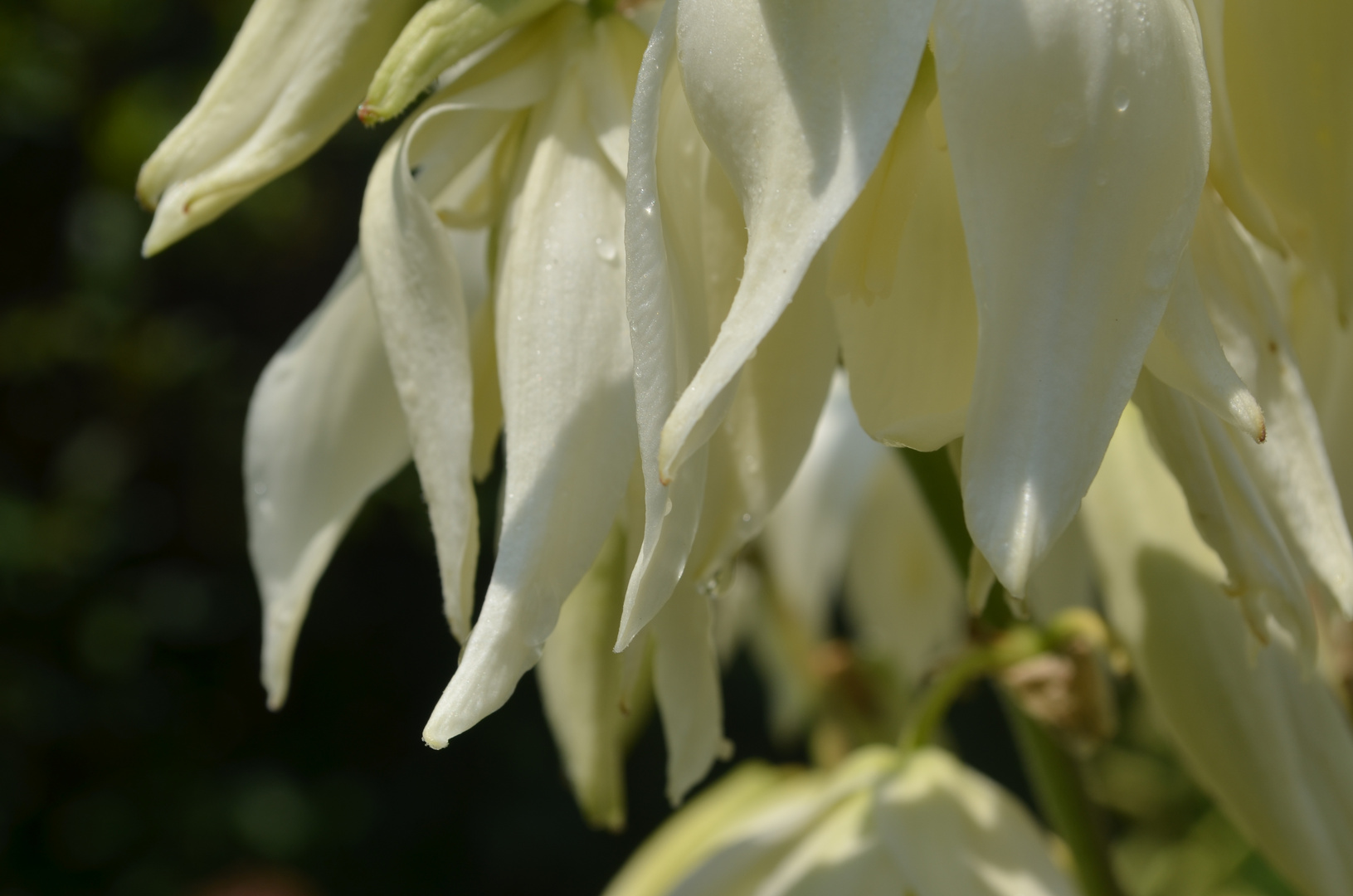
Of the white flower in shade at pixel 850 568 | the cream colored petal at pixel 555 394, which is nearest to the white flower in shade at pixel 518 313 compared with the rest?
the cream colored petal at pixel 555 394

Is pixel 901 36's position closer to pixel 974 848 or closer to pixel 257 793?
pixel 974 848

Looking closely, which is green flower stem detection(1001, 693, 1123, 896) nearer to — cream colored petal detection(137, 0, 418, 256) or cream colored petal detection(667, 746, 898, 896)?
cream colored petal detection(667, 746, 898, 896)

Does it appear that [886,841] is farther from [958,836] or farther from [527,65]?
[527,65]

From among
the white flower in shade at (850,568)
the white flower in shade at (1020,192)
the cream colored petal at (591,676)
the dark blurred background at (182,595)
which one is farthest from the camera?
the dark blurred background at (182,595)

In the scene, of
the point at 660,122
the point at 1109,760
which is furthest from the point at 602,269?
the point at 1109,760

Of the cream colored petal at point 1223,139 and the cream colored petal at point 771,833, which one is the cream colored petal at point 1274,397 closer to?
the cream colored petal at point 1223,139

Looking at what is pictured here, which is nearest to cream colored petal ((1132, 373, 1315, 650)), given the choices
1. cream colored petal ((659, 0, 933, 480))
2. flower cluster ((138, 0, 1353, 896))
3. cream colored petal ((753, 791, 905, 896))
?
flower cluster ((138, 0, 1353, 896))
